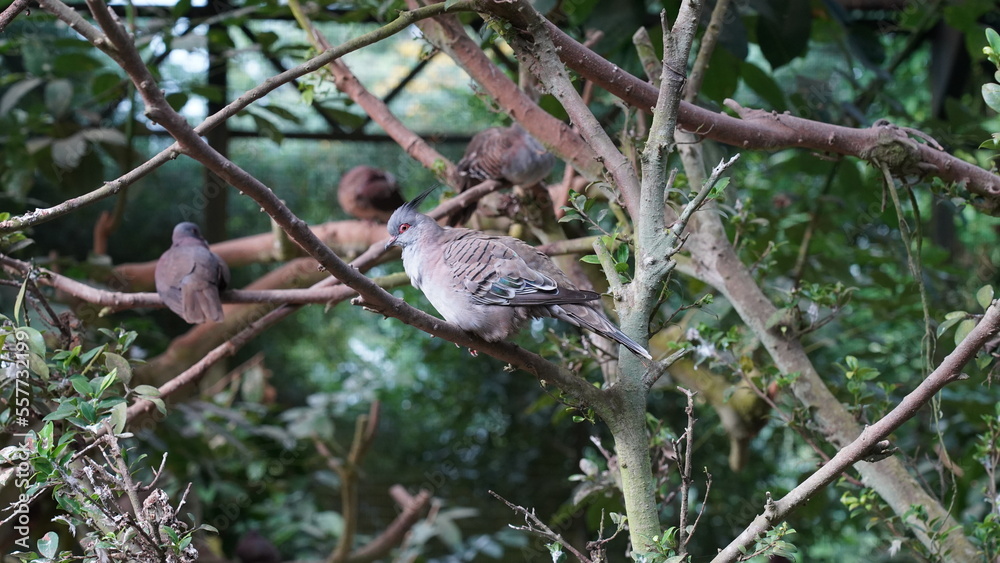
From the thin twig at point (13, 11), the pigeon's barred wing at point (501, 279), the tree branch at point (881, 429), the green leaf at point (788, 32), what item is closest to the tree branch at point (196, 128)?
the thin twig at point (13, 11)

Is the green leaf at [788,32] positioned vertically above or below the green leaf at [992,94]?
above

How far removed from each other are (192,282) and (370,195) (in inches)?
31.3

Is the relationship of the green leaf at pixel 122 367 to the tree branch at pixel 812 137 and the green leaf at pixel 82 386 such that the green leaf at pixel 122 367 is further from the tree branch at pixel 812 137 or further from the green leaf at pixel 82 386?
the tree branch at pixel 812 137

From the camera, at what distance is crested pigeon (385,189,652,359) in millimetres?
1000

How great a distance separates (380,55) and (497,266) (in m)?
2.30

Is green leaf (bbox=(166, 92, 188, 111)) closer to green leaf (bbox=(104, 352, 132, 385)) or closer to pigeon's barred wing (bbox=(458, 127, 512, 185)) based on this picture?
pigeon's barred wing (bbox=(458, 127, 512, 185))

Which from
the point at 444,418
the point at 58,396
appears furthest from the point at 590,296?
the point at 444,418

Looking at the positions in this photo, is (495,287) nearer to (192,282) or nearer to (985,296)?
(985,296)

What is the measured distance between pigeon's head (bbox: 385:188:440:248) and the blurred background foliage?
0.46 meters

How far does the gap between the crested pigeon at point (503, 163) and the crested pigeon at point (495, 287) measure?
Result: 0.54 metres

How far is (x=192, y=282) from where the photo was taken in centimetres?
148

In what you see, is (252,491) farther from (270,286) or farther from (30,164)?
(30,164)

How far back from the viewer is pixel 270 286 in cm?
218

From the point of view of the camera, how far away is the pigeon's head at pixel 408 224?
123 centimetres
